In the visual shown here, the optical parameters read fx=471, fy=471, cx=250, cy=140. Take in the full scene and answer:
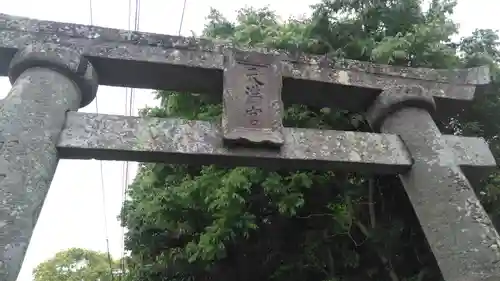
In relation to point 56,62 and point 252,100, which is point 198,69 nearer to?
point 252,100

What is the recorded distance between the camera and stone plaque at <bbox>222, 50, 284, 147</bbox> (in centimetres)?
404

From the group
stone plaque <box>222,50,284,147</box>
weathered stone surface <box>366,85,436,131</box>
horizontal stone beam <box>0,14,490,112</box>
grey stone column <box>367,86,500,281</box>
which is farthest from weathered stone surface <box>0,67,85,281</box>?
grey stone column <box>367,86,500,281</box>

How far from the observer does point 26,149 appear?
140 inches

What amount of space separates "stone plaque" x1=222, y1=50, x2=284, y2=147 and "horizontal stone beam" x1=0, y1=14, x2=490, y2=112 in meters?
0.13

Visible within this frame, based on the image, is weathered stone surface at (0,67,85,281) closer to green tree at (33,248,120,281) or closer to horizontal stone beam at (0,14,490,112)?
horizontal stone beam at (0,14,490,112)

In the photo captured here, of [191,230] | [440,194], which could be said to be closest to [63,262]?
[191,230]

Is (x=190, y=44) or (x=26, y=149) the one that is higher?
(x=190, y=44)

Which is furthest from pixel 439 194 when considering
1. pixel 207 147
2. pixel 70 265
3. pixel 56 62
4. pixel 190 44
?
pixel 70 265

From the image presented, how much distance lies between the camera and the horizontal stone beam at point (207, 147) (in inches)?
151

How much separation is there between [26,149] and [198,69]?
1.66 meters

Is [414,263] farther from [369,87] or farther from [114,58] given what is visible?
[114,58]

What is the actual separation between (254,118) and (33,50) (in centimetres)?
200

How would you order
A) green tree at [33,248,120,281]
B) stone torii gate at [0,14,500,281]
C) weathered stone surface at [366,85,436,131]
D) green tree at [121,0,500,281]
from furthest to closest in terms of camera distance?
green tree at [33,248,120,281], green tree at [121,0,500,281], weathered stone surface at [366,85,436,131], stone torii gate at [0,14,500,281]

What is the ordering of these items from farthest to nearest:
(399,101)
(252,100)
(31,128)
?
(399,101) → (252,100) → (31,128)
